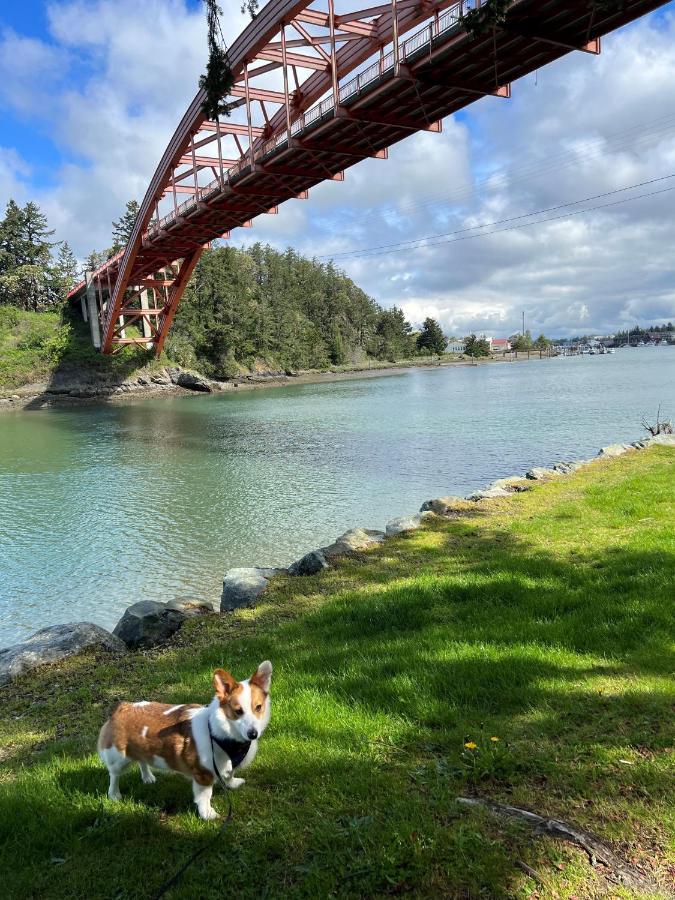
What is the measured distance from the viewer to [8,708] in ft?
15.2

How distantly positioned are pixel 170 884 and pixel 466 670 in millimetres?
2157

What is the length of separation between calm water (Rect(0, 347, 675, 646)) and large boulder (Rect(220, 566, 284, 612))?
4.65 ft

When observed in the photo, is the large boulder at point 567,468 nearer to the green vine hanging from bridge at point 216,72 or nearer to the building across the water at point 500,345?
the green vine hanging from bridge at point 216,72

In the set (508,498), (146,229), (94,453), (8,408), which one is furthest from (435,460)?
(8,408)

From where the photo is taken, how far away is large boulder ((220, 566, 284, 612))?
6.71 m

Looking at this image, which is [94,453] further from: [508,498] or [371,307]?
[371,307]

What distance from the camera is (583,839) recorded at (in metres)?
2.35

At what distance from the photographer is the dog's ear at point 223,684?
2.45 metres

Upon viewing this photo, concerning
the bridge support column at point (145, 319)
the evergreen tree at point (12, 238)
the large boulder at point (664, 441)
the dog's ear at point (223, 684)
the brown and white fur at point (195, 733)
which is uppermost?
the evergreen tree at point (12, 238)

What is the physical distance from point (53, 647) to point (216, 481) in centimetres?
1147

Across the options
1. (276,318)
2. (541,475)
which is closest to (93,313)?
(276,318)

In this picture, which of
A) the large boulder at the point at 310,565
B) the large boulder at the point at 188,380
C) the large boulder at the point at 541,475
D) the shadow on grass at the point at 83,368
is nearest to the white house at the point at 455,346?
the large boulder at the point at 188,380

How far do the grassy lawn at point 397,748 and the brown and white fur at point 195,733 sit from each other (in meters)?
0.19

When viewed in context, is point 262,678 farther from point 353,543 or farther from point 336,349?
point 336,349
